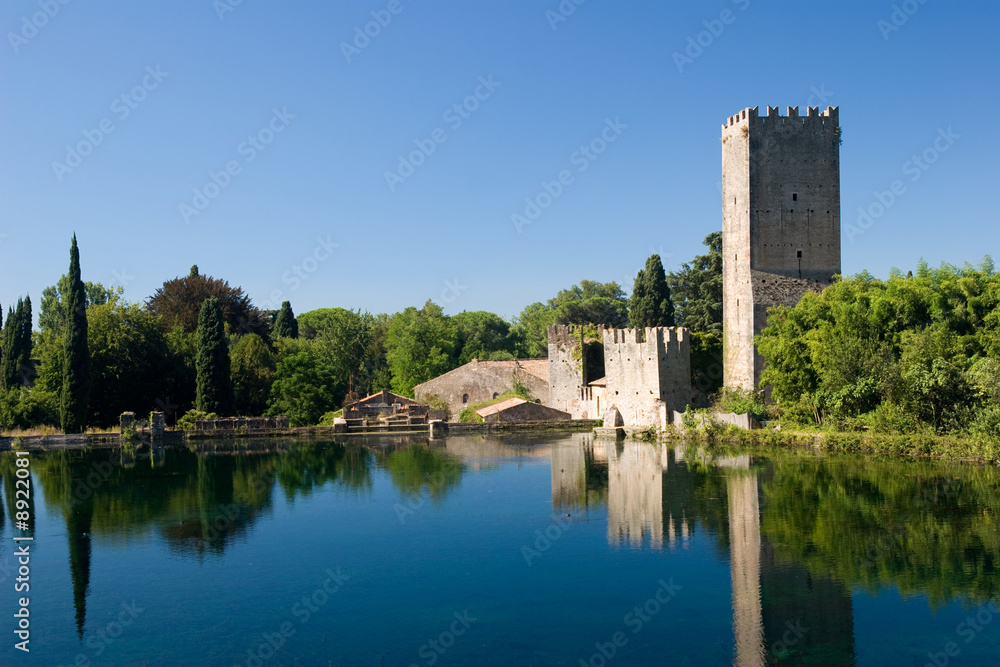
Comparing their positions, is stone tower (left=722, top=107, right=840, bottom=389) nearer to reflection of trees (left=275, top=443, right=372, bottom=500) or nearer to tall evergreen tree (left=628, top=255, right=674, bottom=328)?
tall evergreen tree (left=628, top=255, right=674, bottom=328)

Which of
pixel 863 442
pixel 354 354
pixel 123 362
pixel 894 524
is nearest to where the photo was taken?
pixel 894 524

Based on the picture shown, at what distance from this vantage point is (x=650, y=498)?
16156 millimetres

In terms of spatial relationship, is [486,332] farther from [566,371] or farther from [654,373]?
[654,373]

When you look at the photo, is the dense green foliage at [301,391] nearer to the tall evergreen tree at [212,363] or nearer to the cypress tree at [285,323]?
the tall evergreen tree at [212,363]

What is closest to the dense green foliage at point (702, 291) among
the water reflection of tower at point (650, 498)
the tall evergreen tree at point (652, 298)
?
the tall evergreen tree at point (652, 298)

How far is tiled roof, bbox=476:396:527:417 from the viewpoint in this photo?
3462 centimetres

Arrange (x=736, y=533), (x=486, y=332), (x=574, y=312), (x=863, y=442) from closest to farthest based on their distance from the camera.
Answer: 1. (x=736, y=533)
2. (x=863, y=442)
3. (x=574, y=312)
4. (x=486, y=332)

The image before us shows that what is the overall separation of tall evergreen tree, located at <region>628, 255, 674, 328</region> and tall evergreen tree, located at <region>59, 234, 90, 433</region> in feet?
74.6

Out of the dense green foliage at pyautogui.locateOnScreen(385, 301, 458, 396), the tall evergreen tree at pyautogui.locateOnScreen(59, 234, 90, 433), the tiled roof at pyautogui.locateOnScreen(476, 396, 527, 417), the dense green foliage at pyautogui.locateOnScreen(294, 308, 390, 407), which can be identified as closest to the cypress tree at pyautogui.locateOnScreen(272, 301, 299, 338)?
the dense green foliage at pyautogui.locateOnScreen(294, 308, 390, 407)

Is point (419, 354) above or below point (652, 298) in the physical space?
below

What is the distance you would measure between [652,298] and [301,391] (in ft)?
53.6

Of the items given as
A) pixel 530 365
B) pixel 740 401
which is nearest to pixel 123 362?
pixel 530 365

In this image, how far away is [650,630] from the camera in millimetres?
9148

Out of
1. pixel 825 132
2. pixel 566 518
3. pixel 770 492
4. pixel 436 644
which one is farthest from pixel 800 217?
pixel 436 644
